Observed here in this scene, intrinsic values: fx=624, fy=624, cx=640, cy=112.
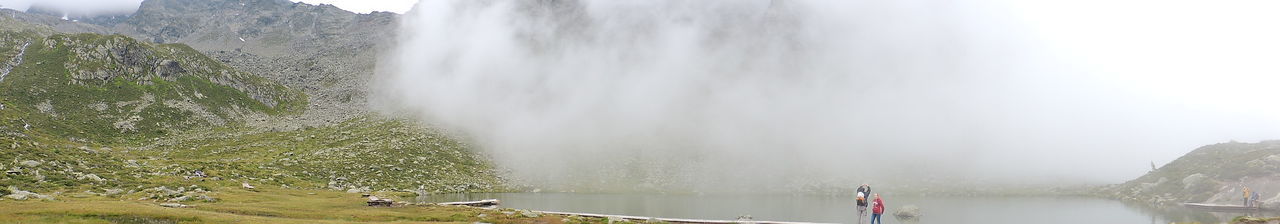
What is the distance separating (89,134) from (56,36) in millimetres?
80374

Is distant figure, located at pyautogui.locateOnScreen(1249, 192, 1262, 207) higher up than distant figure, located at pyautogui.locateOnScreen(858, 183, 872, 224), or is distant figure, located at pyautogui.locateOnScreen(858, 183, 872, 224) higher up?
distant figure, located at pyautogui.locateOnScreen(858, 183, 872, 224)

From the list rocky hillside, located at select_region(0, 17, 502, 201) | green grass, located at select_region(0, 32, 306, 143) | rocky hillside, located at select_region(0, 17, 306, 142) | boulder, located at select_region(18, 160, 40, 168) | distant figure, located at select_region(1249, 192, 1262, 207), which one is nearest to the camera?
boulder, located at select_region(18, 160, 40, 168)

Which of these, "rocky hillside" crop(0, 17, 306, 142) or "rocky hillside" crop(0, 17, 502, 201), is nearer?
"rocky hillside" crop(0, 17, 502, 201)

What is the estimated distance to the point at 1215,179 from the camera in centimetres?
8819

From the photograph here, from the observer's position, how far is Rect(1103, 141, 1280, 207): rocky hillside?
80.7 m

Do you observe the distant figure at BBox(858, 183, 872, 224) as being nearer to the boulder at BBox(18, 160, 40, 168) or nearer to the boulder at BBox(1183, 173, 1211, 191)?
the boulder at BBox(1183, 173, 1211, 191)

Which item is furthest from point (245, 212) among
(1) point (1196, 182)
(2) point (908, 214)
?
(1) point (1196, 182)

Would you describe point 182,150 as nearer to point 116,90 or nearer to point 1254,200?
point 116,90

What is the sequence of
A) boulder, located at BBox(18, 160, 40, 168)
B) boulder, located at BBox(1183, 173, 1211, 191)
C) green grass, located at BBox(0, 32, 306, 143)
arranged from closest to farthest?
boulder, located at BBox(18, 160, 40, 168) < boulder, located at BBox(1183, 173, 1211, 191) < green grass, located at BBox(0, 32, 306, 143)

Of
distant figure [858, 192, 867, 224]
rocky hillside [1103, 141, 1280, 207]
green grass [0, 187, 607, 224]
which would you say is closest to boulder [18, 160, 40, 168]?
green grass [0, 187, 607, 224]

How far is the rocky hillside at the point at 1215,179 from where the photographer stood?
80.7m

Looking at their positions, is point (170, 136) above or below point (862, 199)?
above

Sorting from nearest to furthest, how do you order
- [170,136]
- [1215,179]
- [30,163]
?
[30,163] → [1215,179] → [170,136]

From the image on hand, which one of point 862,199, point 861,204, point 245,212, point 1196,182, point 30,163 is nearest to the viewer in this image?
point 862,199
